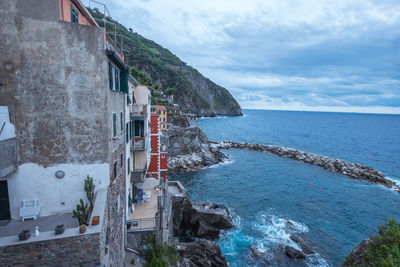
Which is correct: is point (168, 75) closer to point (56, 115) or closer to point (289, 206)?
point (289, 206)

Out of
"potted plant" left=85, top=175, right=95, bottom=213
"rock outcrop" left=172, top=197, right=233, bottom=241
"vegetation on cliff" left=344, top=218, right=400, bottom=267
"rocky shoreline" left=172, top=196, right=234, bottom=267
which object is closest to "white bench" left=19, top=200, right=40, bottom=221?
"potted plant" left=85, top=175, right=95, bottom=213

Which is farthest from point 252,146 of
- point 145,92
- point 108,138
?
point 108,138

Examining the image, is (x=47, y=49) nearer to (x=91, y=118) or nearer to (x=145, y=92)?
(x=91, y=118)

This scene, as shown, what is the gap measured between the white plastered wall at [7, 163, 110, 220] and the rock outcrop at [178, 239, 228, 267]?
44.4 ft

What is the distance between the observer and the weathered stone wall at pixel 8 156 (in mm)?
7496

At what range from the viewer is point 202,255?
66.4 ft

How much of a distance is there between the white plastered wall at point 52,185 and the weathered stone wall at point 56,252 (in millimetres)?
2234

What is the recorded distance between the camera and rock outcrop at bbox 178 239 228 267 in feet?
63.8

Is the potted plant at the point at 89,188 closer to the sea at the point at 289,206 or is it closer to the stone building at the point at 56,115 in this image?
the stone building at the point at 56,115

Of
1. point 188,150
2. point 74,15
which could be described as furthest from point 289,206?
point 74,15

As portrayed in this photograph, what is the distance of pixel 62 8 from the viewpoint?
27.1ft

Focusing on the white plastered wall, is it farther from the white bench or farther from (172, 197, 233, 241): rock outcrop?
(172, 197, 233, 241): rock outcrop

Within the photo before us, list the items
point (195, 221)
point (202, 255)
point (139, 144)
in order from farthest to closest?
point (195, 221), point (202, 255), point (139, 144)

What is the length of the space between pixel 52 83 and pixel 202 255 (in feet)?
64.6
